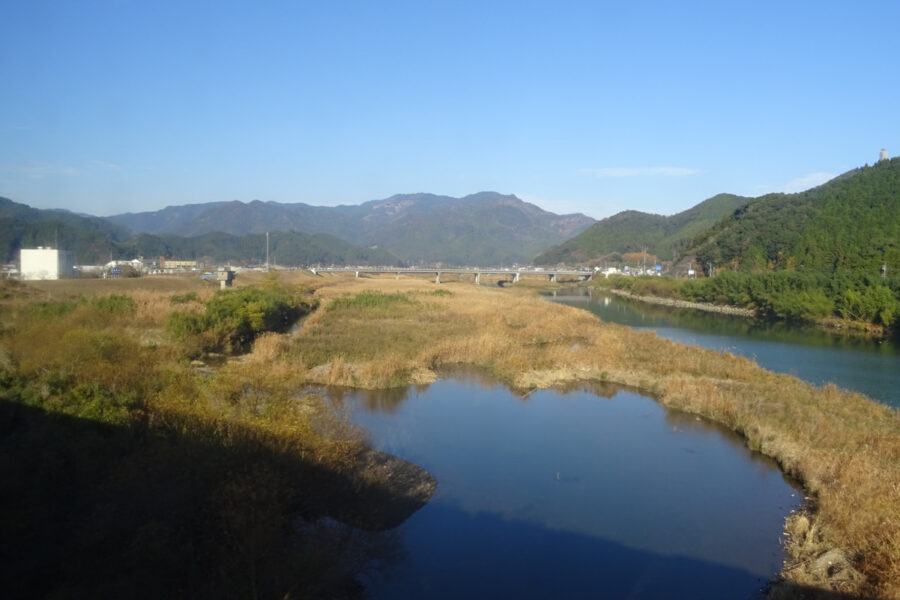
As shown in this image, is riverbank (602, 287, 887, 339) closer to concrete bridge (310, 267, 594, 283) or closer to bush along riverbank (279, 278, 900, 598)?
concrete bridge (310, 267, 594, 283)

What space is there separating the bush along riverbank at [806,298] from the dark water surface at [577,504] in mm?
27544

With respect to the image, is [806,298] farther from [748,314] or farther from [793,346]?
[793,346]

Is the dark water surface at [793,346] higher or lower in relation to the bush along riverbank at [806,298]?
lower

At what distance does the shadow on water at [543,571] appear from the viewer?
7973 mm

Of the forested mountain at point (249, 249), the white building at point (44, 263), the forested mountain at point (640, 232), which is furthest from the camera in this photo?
the forested mountain at point (640, 232)

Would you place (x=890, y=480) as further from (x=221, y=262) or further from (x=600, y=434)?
(x=221, y=262)

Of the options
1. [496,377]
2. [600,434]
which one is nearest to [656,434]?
[600,434]

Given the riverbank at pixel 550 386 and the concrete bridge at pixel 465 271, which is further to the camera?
the concrete bridge at pixel 465 271

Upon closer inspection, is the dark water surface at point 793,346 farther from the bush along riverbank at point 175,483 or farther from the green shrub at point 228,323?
the green shrub at point 228,323

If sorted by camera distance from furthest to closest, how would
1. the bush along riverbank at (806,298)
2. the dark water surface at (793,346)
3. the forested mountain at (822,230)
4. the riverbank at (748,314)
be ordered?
the forested mountain at (822,230)
the bush along riverbank at (806,298)
the riverbank at (748,314)
the dark water surface at (793,346)

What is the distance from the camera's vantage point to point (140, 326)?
21281mm

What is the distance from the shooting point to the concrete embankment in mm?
48531

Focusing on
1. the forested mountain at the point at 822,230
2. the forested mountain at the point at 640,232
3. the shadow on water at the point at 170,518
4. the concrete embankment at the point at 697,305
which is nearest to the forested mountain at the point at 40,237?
the concrete embankment at the point at 697,305

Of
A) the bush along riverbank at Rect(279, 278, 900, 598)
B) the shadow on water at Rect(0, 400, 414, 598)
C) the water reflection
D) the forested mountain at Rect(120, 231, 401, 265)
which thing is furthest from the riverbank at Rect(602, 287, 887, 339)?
the forested mountain at Rect(120, 231, 401, 265)
